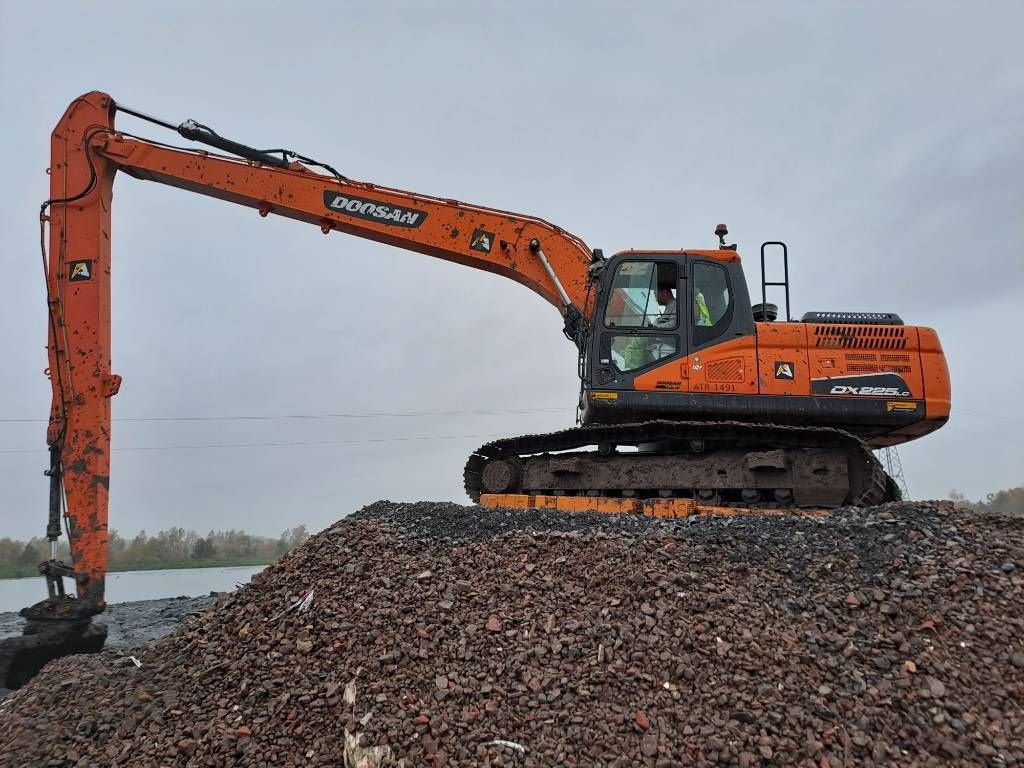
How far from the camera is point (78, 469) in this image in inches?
303

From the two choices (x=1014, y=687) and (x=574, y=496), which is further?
(x=574, y=496)

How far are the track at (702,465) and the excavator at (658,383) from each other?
0.02 metres

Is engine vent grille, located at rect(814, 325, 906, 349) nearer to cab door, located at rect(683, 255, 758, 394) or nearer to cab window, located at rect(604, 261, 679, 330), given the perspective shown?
cab door, located at rect(683, 255, 758, 394)

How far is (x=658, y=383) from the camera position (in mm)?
8430

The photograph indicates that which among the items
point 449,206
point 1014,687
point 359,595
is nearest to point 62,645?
point 359,595

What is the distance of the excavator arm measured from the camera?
762cm

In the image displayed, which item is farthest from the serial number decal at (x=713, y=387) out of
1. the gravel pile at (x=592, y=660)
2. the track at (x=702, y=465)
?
the gravel pile at (x=592, y=660)

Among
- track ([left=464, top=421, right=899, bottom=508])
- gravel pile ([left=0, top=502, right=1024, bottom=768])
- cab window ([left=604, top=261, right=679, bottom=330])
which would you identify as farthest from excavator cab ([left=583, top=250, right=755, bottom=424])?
gravel pile ([left=0, top=502, right=1024, bottom=768])

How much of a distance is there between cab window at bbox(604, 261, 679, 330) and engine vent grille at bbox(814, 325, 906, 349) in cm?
159

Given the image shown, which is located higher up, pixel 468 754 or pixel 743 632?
pixel 743 632

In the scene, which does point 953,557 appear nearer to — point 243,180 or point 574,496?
point 574,496

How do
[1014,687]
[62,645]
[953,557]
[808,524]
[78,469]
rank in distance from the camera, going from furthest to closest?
[78,469]
[62,645]
[808,524]
[953,557]
[1014,687]

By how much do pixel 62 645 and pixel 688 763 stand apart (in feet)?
18.9

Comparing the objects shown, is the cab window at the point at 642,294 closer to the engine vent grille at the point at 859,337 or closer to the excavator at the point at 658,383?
the excavator at the point at 658,383
